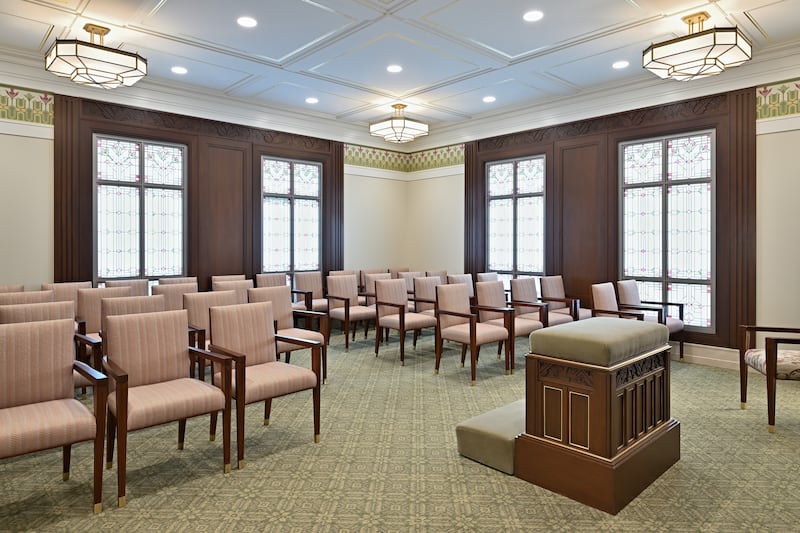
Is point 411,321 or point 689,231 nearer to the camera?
point 411,321

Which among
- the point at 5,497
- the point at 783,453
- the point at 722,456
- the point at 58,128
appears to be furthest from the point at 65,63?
the point at 783,453

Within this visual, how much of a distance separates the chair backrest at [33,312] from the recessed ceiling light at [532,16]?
4.41m

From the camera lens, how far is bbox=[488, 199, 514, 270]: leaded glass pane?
8141 mm

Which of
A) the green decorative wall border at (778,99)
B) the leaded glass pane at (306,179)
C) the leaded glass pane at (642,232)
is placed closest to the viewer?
the green decorative wall border at (778,99)

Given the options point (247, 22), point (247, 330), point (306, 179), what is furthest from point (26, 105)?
point (247, 330)

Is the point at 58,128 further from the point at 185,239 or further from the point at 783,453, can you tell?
the point at 783,453

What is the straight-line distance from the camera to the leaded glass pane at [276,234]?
26.0ft

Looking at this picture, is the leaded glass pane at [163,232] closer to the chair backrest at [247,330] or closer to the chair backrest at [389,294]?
the chair backrest at [389,294]

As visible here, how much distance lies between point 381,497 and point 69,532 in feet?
4.71

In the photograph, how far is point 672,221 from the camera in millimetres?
6398

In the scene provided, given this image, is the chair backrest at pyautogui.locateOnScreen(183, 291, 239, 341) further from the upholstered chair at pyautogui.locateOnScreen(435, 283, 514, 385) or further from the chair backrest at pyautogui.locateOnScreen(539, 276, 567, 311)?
the chair backrest at pyautogui.locateOnScreen(539, 276, 567, 311)

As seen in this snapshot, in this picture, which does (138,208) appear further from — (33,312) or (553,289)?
(553,289)

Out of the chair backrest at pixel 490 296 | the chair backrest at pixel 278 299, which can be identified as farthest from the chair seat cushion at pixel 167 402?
the chair backrest at pixel 490 296

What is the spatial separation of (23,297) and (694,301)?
22.4 feet
